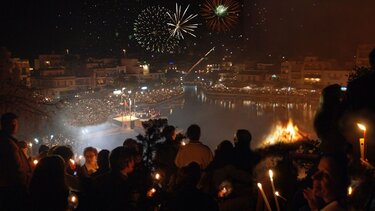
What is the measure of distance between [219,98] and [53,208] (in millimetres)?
51123

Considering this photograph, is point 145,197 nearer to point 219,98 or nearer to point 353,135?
point 353,135

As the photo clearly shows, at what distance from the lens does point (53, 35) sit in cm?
4644

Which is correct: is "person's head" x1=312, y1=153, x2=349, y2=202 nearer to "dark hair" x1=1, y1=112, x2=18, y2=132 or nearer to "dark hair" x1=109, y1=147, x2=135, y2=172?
"dark hair" x1=109, y1=147, x2=135, y2=172

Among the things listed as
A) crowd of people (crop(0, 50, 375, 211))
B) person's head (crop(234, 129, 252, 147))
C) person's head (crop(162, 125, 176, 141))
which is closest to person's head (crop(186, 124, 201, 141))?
crowd of people (crop(0, 50, 375, 211))

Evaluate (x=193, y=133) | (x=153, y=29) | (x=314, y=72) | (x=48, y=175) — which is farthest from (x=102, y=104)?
(x=48, y=175)

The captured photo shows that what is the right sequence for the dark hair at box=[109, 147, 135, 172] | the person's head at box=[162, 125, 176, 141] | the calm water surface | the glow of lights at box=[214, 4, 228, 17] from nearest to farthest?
the dark hair at box=[109, 147, 135, 172] < the person's head at box=[162, 125, 176, 141] < the glow of lights at box=[214, 4, 228, 17] < the calm water surface

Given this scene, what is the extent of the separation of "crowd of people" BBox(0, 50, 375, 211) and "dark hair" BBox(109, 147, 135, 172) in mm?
10

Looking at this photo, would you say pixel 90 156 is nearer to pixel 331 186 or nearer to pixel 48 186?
pixel 48 186

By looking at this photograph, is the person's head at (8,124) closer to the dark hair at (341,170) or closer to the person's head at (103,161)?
the person's head at (103,161)

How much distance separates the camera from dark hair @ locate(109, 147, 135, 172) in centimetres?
374

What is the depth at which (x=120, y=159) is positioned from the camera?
3.75m

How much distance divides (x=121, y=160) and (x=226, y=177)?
1.37 meters

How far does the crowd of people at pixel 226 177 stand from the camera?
2.70 metres

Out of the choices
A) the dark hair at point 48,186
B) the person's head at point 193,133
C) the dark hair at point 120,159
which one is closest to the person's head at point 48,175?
the dark hair at point 48,186
